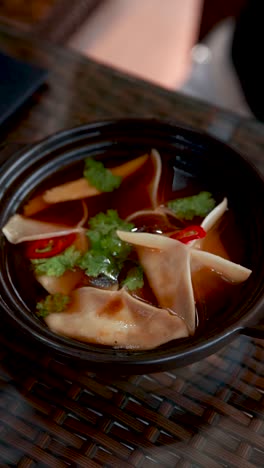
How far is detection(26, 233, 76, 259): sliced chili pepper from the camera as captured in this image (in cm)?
115

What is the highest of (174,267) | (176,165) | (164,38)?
(164,38)

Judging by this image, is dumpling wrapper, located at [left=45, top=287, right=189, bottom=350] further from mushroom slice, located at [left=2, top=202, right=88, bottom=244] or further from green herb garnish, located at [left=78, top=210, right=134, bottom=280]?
mushroom slice, located at [left=2, top=202, right=88, bottom=244]

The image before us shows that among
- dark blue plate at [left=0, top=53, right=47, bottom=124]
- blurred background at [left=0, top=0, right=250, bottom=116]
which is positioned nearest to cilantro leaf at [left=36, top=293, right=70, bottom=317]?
dark blue plate at [left=0, top=53, right=47, bottom=124]

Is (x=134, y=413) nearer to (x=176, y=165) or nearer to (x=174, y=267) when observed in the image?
(x=174, y=267)

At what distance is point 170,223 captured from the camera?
120cm

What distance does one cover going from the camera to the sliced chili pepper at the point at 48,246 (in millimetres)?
1151

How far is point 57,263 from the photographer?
1118 millimetres

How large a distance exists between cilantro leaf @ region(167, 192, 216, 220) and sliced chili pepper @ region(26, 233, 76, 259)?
0.76 feet

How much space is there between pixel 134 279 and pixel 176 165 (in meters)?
0.35

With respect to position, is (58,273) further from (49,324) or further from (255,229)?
(255,229)

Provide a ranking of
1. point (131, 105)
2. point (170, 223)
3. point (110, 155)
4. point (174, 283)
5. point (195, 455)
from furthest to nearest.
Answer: point (131, 105)
point (110, 155)
point (170, 223)
point (174, 283)
point (195, 455)

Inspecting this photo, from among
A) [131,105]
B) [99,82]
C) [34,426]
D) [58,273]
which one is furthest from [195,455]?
[99,82]

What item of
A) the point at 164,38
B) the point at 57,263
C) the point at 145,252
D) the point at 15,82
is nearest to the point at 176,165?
the point at 145,252

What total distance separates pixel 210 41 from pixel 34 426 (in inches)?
96.3
